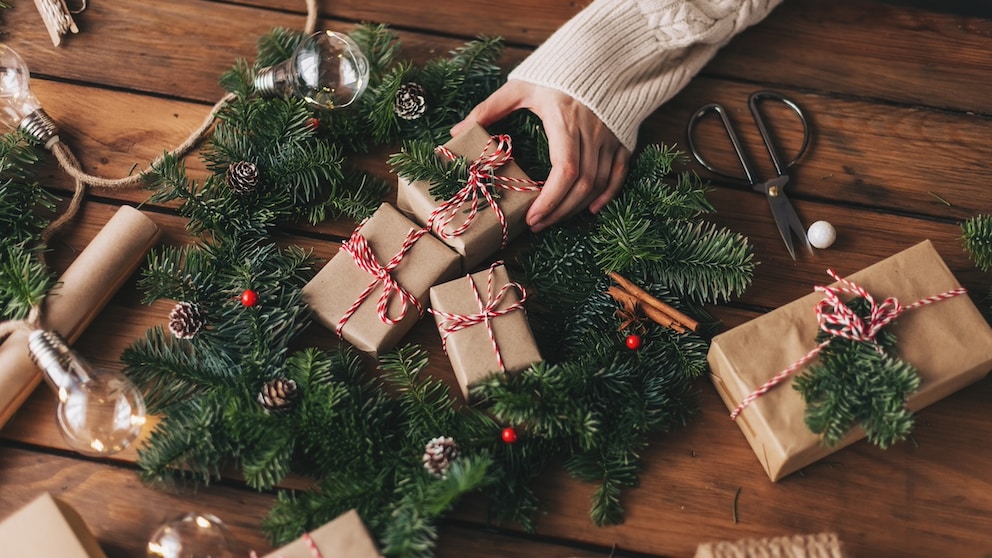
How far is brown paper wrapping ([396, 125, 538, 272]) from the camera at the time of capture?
1131 mm

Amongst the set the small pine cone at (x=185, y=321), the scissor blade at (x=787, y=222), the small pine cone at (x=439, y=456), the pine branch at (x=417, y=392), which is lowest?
the scissor blade at (x=787, y=222)

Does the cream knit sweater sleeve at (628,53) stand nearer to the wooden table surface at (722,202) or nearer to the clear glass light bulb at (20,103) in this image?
the wooden table surface at (722,202)

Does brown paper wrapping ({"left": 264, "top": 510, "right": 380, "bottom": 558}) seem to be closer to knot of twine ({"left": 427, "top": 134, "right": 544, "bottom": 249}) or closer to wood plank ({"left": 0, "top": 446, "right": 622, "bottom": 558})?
wood plank ({"left": 0, "top": 446, "right": 622, "bottom": 558})

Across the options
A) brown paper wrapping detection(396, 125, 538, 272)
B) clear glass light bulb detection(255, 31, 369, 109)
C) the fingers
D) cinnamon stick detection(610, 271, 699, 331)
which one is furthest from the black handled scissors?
clear glass light bulb detection(255, 31, 369, 109)

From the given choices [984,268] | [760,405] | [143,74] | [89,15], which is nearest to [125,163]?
[143,74]

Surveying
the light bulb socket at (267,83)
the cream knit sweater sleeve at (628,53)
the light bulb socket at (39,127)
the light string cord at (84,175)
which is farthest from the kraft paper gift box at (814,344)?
the light bulb socket at (39,127)

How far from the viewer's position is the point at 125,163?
1272 millimetres

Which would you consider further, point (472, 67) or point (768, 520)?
point (472, 67)

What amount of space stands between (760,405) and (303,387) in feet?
2.03

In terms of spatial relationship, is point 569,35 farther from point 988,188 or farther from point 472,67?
point 988,188

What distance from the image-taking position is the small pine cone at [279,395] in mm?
1040

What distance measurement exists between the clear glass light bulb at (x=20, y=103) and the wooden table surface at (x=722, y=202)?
57 millimetres

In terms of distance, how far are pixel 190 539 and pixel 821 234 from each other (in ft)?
3.33

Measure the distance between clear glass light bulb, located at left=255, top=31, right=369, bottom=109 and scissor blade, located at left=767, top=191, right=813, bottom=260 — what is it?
2.23ft
